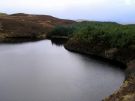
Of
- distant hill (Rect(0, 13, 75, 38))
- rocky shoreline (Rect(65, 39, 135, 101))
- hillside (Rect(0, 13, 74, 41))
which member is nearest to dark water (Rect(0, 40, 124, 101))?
rocky shoreline (Rect(65, 39, 135, 101))

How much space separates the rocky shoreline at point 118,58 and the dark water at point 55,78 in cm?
224

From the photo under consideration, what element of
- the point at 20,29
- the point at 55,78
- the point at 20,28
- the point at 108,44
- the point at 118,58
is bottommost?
the point at 55,78

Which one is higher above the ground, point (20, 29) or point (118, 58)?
point (118, 58)

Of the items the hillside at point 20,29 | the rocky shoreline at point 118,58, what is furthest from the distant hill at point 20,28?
the rocky shoreline at point 118,58

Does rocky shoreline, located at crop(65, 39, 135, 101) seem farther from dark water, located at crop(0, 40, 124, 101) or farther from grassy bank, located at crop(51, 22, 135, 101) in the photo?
dark water, located at crop(0, 40, 124, 101)

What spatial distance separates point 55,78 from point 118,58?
63.4 ft

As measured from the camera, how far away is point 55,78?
47.7 m

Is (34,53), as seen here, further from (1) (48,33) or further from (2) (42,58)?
(1) (48,33)

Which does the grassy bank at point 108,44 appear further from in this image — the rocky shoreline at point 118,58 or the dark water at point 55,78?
the dark water at point 55,78

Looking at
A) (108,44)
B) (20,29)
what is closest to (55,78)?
(108,44)

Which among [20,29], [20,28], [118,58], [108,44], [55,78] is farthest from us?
[20,28]

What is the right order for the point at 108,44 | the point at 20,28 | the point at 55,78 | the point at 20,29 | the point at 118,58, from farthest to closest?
the point at 20,28, the point at 20,29, the point at 108,44, the point at 118,58, the point at 55,78

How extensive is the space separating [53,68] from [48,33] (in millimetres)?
61391

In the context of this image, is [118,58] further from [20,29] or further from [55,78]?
[20,29]
